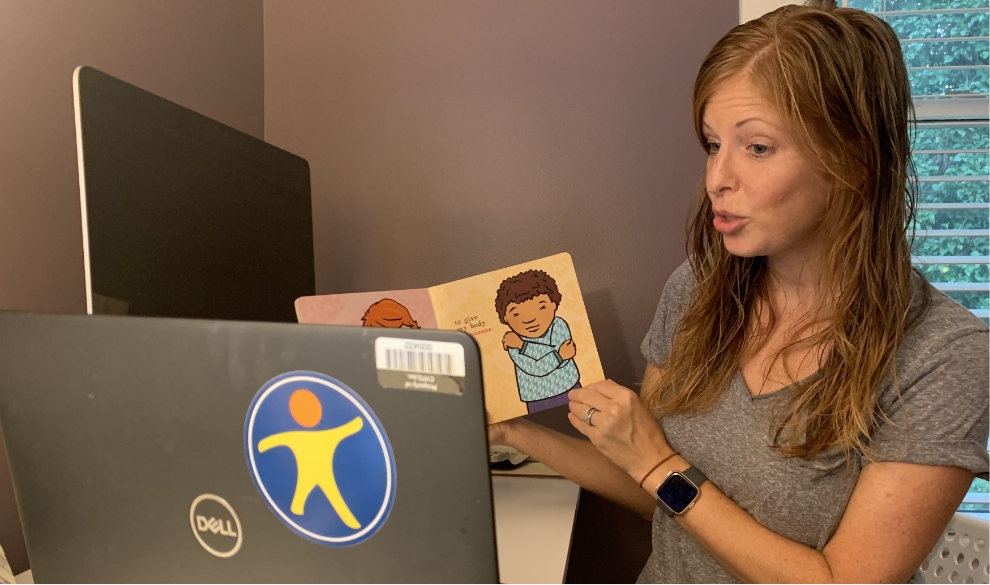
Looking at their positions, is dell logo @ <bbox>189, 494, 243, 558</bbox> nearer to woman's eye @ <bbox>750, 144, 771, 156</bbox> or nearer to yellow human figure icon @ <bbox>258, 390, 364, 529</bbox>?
yellow human figure icon @ <bbox>258, 390, 364, 529</bbox>

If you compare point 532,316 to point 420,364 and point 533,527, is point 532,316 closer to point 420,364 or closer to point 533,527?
point 533,527

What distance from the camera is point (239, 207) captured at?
1153 millimetres

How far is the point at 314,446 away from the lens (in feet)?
1.65

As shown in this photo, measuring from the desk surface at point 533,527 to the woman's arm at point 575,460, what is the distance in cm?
6

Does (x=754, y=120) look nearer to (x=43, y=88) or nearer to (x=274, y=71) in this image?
(x=43, y=88)

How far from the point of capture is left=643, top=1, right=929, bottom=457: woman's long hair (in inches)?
36.5

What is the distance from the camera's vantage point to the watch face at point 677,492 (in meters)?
0.96

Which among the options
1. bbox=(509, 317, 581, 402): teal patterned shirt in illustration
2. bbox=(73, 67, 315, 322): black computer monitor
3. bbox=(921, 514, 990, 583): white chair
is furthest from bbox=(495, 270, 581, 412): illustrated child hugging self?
bbox=(921, 514, 990, 583): white chair

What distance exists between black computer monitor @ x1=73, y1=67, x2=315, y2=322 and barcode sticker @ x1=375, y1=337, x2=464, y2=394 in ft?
1.64

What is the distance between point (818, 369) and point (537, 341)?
0.38 meters

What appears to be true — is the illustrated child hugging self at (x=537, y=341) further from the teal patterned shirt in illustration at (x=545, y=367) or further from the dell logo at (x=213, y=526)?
the dell logo at (x=213, y=526)

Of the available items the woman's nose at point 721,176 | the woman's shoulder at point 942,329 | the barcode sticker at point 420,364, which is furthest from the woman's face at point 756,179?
the barcode sticker at point 420,364

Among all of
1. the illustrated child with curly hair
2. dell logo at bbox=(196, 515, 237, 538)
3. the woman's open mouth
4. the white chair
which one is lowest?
the white chair

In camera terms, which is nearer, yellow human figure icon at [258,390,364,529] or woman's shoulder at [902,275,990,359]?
yellow human figure icon at [258,390,364,529]
